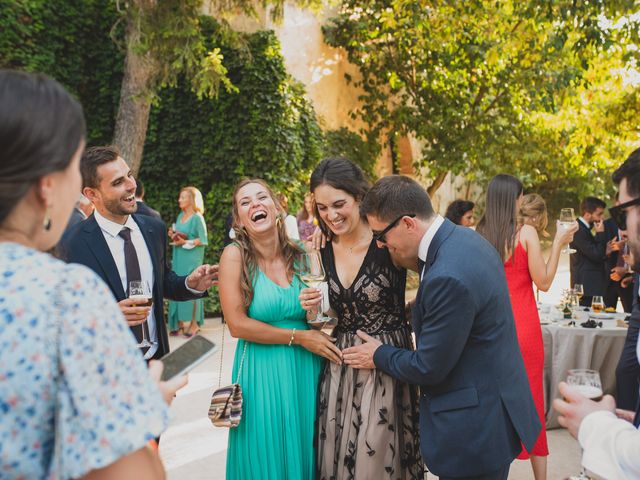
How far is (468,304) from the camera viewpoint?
7.32 ft

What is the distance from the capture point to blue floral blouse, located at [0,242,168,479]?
101cm

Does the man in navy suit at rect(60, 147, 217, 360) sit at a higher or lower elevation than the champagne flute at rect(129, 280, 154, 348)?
higher

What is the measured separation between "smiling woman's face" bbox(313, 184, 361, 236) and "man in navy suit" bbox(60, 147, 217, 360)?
764 mm

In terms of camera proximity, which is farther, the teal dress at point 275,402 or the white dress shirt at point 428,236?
the teal dress at point 275,402

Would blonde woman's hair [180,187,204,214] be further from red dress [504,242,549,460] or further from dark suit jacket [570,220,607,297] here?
red dress [504,242,549,460]

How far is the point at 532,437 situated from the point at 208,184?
9595 mm

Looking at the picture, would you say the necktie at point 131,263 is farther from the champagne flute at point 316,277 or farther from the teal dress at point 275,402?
the champagne flute at point 316,277

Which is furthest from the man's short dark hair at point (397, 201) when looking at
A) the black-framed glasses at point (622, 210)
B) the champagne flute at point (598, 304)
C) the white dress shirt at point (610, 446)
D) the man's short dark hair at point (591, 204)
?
the man's short dark hair at point (591, 204)

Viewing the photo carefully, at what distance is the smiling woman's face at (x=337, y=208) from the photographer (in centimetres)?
307

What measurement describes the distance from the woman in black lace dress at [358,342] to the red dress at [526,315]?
5.36 feet

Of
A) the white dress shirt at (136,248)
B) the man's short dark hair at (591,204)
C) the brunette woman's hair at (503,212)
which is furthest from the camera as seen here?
the man's short dark hair at (591,204)

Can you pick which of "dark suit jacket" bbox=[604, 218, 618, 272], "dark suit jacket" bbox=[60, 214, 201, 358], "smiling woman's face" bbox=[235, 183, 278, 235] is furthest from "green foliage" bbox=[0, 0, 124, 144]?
"dark suit jacket" bbox=[604, 218, 618, 272]

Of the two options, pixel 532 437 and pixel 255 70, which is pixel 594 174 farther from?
pixel 532 437

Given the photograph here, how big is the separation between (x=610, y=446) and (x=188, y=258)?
8334mm
